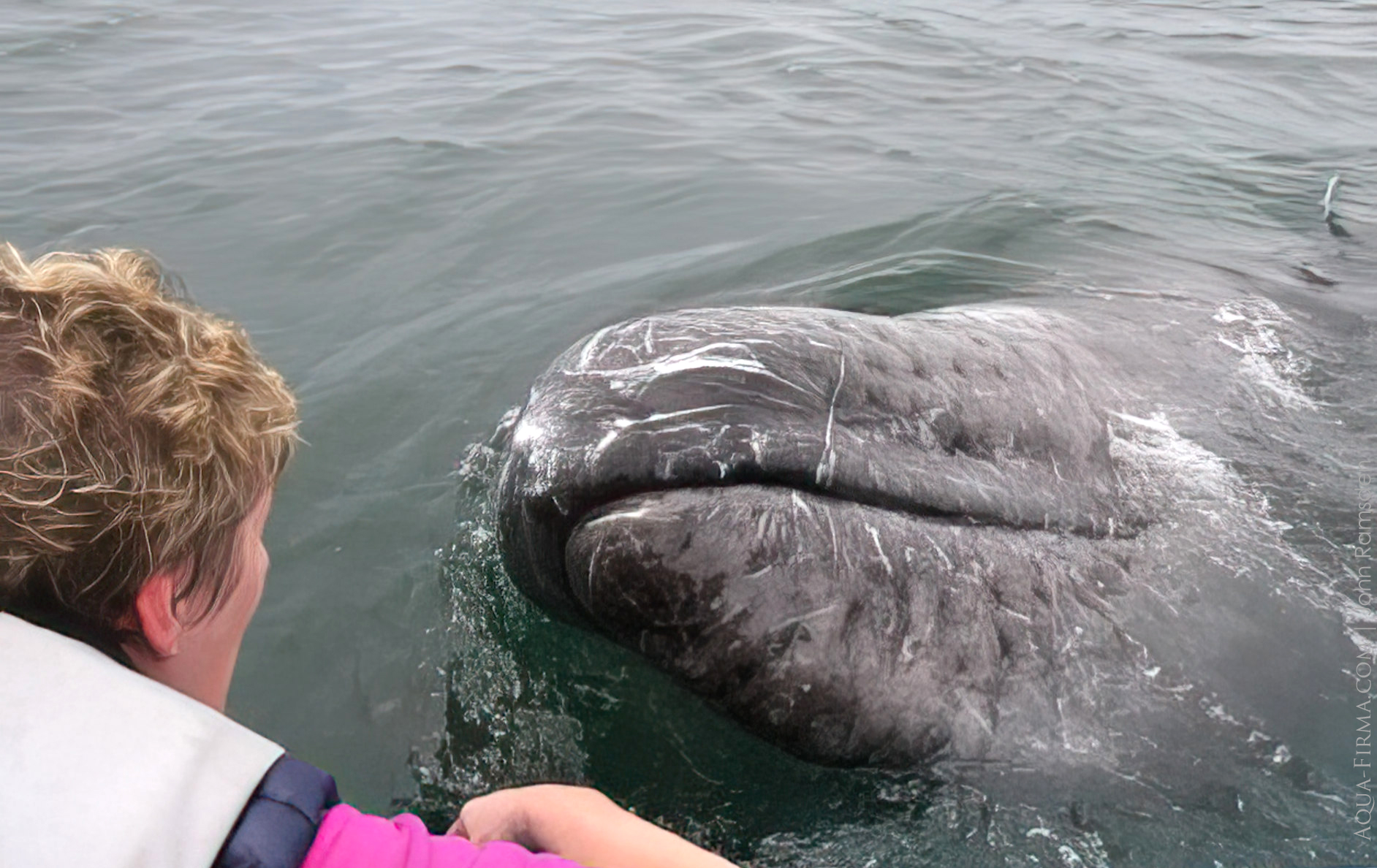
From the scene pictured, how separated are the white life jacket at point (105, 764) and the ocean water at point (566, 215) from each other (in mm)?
1840

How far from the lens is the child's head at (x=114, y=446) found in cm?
185

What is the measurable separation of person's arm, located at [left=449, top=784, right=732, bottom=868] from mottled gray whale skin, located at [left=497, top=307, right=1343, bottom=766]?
603 millimetres

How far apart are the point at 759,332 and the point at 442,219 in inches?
210

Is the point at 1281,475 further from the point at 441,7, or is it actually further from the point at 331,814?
the point at 441,7

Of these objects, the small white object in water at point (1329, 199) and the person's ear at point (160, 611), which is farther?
the small white object in water at point (1329, 199)

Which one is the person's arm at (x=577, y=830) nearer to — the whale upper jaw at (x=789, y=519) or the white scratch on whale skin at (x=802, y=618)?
the whale upper jaw at (x=789, y=519)

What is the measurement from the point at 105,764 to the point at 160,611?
528 millimetres

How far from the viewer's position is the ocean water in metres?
3.83

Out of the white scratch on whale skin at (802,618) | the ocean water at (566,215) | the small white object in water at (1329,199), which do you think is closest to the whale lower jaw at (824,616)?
the white scratch on whale skin at (802,618)

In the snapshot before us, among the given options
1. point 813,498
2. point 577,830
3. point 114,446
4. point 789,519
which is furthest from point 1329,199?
point 114,446

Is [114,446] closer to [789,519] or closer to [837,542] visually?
[789,519]

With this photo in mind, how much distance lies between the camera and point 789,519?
129 inches

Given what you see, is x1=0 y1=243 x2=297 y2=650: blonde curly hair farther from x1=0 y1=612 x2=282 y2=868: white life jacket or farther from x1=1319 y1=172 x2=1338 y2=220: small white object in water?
x1=1319 y1=172 x2=1338 y2=220: small white object in water

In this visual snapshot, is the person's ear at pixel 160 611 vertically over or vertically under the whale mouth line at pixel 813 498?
over
